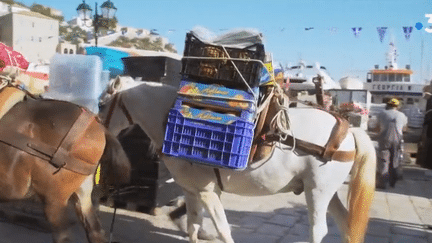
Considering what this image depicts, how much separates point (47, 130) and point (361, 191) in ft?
8.97

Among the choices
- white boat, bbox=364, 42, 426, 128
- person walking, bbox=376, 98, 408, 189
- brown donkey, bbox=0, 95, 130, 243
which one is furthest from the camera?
white boat, bbox=364, 42, 426, 128

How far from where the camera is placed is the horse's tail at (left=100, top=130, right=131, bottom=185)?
3457 millimetres

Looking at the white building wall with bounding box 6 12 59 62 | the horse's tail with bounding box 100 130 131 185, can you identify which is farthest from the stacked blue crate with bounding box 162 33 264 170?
the white building wall with bounding box 6 12 59 62

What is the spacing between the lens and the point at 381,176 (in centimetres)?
837

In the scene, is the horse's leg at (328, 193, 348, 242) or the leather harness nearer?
the leather harness

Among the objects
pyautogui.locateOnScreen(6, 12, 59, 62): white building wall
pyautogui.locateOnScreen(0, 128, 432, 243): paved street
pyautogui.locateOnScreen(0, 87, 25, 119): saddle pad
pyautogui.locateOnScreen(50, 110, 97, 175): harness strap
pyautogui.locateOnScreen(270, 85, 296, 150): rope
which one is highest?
pyautogui.locateOnScreen(6, 12, 59, 62): white building wall

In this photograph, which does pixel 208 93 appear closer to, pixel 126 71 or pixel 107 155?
pixel 107 155

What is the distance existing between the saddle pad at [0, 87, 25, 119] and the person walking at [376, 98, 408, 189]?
7125 millimetres

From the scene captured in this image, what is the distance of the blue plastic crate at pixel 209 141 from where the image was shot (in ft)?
10.2

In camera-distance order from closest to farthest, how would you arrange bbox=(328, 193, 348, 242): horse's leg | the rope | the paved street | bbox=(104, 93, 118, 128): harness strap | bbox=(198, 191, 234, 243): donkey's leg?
the rope
bbox=(198, 191, 234, 243): donkey's leg
bbox=(104, 93, 118, 128): harness strap
bbox=(328, 193, 348, 242): horse's leg
the paved street

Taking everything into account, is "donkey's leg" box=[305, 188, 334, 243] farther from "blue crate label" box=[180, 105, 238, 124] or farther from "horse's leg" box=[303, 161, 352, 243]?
"blue crate label" box=[180, 105, 238, 124]

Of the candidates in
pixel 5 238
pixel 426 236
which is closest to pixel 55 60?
pixel 5 238

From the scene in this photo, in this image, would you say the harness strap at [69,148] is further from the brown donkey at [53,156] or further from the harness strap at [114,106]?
the harness strap at [114,106]

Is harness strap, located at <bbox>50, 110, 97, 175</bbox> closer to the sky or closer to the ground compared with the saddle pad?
closer to the ground
